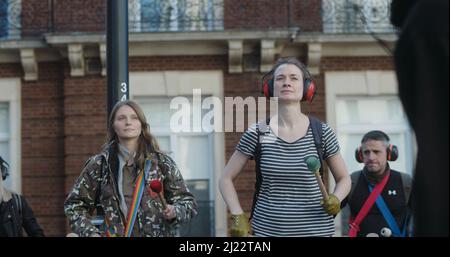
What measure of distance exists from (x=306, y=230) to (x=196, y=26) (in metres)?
12.8

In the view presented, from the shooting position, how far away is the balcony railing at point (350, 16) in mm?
17516

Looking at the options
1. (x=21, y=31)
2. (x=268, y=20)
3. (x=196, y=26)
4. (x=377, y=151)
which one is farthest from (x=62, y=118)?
(x=377, y=151)

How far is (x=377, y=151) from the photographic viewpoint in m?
7.08

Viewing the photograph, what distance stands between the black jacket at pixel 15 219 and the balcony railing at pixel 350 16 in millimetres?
9768

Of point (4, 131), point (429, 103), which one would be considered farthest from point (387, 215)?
→ point (4, 131)

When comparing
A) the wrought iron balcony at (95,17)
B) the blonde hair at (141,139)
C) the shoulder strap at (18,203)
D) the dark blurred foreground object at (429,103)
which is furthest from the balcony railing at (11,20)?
the dark blurred foreground object at (429,103)

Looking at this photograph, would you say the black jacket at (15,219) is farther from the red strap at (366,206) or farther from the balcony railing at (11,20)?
the balcony railing at (11,20)

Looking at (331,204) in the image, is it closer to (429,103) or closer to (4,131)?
(429,103)

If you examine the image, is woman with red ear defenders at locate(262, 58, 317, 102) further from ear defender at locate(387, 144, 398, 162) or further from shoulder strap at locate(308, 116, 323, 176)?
ear defender at locate(387, 144, 398, 162)

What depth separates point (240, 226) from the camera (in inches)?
195

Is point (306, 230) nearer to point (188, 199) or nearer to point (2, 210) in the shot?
point (188, 199)

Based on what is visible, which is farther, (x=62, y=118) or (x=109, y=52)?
(x=62, y=118)

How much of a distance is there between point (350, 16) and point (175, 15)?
10.5 ft
